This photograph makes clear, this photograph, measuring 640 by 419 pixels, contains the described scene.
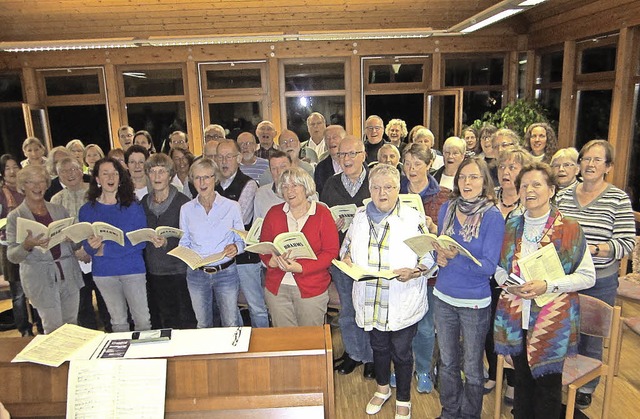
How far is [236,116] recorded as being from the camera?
8859 millimetres

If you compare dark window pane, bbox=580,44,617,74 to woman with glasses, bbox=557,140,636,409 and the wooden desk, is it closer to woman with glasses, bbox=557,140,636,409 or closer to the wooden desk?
woman with glasses, bbox=557,140,636,409

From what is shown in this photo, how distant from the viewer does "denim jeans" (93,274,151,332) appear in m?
3.46

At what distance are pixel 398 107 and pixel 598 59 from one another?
130 inches

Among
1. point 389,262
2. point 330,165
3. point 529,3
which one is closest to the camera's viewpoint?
point 389,262

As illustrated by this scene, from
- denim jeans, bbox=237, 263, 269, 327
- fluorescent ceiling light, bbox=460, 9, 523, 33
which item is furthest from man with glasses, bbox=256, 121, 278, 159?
fluorescent ceiling light, bbox=460, 9, 523, 33

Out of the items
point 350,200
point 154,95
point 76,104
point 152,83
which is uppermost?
point 152,83

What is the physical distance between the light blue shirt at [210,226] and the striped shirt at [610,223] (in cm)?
233

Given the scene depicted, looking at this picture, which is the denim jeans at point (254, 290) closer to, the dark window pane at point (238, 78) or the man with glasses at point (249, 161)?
the man with glasses at point (249, 161)

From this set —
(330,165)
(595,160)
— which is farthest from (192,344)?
(330,165)

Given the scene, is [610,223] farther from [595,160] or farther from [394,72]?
[394,72]

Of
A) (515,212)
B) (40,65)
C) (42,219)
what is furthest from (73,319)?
(40,65)

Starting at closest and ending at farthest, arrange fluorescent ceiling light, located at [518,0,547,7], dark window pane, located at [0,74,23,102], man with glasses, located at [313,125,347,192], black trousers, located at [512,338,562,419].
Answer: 1. black trousers, located at [512,338,562,419]
2. fluorescent ceiling light, located at [518,0,547,7]
3. man with glasses, located at [313,125,347,192]
4. dark window pane, located at [0,74,23,102]

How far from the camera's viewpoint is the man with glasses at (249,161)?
4.86 meters

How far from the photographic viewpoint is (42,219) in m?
3.52
